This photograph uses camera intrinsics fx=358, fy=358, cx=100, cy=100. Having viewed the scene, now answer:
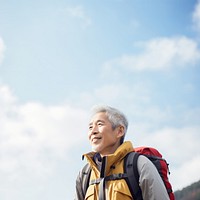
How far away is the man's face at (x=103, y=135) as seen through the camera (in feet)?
15.7

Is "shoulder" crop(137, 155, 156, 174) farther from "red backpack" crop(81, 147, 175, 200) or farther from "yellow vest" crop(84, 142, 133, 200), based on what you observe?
"yellow vest" crop(84, 142, 133, 200)

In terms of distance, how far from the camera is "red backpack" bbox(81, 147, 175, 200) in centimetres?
422

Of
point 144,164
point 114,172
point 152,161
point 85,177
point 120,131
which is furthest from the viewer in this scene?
point 120,131

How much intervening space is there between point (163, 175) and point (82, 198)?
1167 millimetres

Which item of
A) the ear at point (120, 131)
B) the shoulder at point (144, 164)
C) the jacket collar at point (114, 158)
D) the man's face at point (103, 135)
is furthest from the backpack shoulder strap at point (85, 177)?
the shoulder at point (144, 164)

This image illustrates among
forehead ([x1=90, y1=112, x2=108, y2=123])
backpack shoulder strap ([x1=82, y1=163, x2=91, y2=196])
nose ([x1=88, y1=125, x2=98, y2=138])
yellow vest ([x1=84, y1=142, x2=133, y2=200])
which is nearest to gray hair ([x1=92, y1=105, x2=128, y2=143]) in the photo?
forehead ([x1=90, y1=112, x2=108, y2=123])

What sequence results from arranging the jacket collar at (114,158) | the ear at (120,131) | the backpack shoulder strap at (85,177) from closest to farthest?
the jacket collar at (114,158) < the backpack shoulder strap at (85,177) < the ear at (120,131)

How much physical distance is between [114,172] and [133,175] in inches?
9.9

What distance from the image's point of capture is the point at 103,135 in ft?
15.8

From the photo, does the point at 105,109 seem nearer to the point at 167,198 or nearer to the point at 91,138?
the point at 91,138

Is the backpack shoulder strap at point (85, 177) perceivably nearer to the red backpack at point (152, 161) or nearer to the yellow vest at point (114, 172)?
the yellow vest at point (114, 172)

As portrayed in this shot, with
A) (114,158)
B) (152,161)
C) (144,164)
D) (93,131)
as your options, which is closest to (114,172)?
(114,158)

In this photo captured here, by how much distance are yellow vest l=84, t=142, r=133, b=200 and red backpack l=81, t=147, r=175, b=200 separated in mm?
52

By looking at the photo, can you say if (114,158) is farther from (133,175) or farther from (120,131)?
(120,131)
